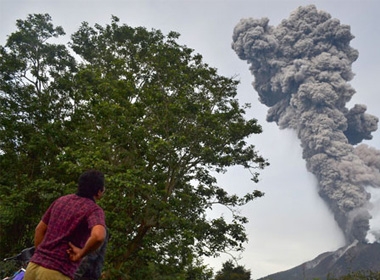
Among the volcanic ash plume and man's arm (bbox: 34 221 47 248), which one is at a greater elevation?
the volcanic ash plume

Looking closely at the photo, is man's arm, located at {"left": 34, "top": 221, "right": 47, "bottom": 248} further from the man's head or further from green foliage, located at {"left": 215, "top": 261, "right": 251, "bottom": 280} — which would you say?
green foliage, located at {"left": 215, "top": 261, "right": 251, "bottom": 280}

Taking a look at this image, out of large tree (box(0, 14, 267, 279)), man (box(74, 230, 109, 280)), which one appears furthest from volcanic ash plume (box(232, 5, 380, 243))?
man (box(74, 230, 109, 280))

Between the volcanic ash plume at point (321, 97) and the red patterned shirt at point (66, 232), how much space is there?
97.3m

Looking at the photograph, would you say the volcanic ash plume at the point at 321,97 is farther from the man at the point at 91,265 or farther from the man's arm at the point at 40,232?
the man's arm at the point at 40,232

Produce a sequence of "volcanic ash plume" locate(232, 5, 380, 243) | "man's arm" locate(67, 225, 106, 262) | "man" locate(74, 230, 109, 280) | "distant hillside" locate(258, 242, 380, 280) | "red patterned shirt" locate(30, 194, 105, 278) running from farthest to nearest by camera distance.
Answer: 1. "distant hillside" locate(258, 242, 380, 280)
2. "volcanic ash plume" locate(232, 5, 380, 243)
3. "man" locate(74, 230, 109, 280)
4. "red patterned shirt" locate(30, 194, 105, 278)
5. "man's arm" locate(67, 225, 106, 262)

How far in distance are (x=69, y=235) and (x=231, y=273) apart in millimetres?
38662

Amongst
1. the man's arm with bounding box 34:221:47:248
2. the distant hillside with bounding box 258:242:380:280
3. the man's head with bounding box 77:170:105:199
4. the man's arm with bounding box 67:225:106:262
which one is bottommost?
the man's arm with bounding box 67:225:106:262

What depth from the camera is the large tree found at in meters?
15.3

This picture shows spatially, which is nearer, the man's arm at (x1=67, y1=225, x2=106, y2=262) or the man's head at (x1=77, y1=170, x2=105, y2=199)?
the man's arm at (x1=67, y1=225, x2=106, y2=262)

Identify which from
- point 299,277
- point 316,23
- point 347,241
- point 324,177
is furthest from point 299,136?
point 299,277

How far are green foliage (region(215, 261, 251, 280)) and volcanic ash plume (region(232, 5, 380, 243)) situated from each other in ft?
201

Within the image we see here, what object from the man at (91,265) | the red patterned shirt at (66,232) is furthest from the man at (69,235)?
the man at (91,265)

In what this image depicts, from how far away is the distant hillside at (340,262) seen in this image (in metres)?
151

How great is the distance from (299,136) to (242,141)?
92.8 meters
